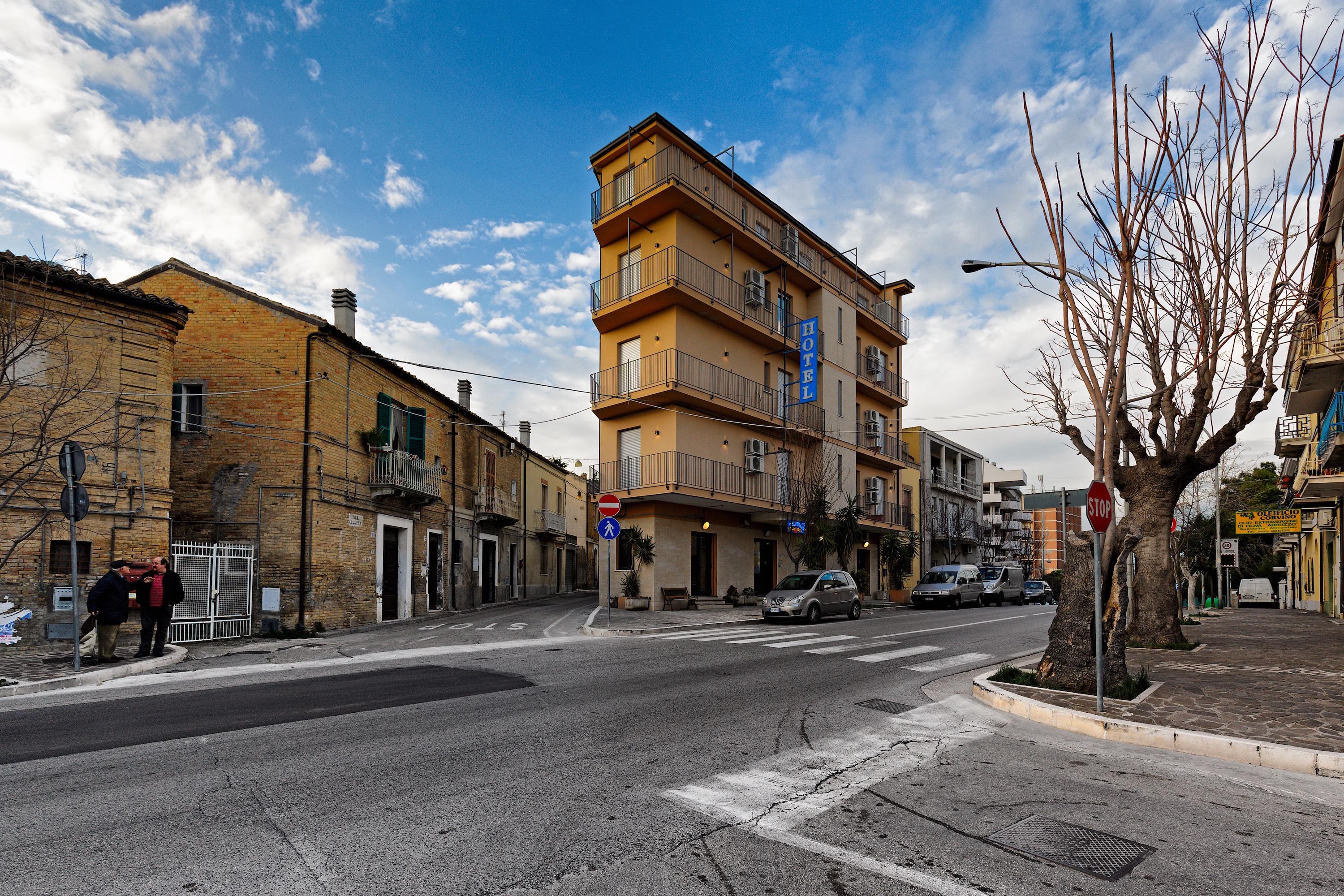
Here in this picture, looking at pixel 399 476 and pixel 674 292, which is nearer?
pixel 399 476

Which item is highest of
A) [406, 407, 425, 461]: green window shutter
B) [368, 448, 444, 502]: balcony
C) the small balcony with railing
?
[406, 407, 425, 461]: green window shutter

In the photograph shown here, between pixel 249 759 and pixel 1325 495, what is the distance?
27.5 m

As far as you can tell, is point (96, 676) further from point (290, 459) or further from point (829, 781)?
point (829, 781)

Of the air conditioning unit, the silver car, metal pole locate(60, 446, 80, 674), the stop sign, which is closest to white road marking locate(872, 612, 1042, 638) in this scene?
the silver car

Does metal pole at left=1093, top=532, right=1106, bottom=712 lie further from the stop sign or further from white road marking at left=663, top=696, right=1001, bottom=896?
white road marking at left=663, top=696, right=1001, bottom=896

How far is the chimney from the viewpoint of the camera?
2253 centimetres

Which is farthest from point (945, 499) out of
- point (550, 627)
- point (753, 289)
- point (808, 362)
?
point (550, 627)

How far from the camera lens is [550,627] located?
18.7 meters

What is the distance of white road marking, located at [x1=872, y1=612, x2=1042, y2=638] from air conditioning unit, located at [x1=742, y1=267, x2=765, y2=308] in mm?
13383

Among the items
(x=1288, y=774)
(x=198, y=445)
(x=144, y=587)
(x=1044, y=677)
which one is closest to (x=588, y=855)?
(x=1288, y=774)

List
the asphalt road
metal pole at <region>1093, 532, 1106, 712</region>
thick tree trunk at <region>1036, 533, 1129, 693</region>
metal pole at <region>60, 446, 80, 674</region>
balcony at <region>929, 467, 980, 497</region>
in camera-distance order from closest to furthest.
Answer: the asphalt road < metal pole at <region>1093, 532, 1106, 712</region> < thick tree trunk at <region>1036, 533, 1129, 693</region> < metal pole at <region>60, 446, 80, 674</region> < balcony at <region>929, 467, 980, 497</region>

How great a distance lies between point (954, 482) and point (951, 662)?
149 ft

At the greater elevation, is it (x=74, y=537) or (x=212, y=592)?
(x=74, y=537)

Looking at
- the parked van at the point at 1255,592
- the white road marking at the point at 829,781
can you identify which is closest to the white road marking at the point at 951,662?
the white road marking at the point at 829,781
